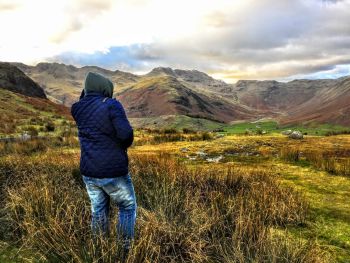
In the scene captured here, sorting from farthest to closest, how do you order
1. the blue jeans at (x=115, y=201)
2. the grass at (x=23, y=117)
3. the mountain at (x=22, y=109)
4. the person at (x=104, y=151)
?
the mountain at (x=22, y=109), the grass at (x=23, y=117), the blue jeans at (x=115, y=201), the person at (x=104, y=151)

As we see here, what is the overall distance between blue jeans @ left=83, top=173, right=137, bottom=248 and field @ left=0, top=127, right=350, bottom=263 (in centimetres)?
20

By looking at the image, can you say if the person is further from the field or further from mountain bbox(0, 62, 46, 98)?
mountain bbox(0, 62, 46, 98)

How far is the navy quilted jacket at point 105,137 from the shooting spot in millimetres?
5719

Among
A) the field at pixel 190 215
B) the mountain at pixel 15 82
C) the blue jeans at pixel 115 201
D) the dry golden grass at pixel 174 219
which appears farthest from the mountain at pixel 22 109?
the blue jeans at pixel 115 201

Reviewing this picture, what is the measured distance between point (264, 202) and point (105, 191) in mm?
3700

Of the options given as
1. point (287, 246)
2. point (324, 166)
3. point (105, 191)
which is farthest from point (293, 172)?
point (105, 191)

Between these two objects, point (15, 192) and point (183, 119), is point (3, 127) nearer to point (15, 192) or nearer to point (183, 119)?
point (15, 192)

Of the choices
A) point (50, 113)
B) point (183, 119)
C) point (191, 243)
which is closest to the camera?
point (191, 243)

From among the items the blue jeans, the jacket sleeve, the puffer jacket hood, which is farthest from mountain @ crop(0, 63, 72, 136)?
the jacket sleeve

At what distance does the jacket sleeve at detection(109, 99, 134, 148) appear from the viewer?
5.64m

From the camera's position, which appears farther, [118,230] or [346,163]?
[346,163]

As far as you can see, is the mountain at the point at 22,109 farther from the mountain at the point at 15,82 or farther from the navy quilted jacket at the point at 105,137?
the navy quilted jacket at the point at 105,137

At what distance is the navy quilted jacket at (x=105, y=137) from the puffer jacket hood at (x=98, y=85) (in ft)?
0.20

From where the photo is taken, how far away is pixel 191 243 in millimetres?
6277
